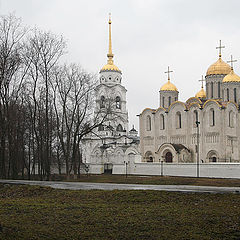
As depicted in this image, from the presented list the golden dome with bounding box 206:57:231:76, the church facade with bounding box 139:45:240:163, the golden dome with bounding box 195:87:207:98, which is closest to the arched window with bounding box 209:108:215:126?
the church facade with bounding box 139:45:240:163

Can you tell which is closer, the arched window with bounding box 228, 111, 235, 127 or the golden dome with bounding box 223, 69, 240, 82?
the arched window with bounding box 228, 111, 235, 127

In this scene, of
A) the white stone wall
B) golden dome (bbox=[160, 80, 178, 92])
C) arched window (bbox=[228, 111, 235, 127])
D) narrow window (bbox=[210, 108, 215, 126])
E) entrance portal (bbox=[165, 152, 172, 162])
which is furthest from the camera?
golden dome (bbox=[160, 80, 178, 92])

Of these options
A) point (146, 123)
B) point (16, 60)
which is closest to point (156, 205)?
point (16, 60)

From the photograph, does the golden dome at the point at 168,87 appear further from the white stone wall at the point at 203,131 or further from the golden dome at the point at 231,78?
the golden dome at the point at 231,78

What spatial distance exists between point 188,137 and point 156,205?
35.8 meters

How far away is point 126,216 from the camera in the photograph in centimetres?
1186

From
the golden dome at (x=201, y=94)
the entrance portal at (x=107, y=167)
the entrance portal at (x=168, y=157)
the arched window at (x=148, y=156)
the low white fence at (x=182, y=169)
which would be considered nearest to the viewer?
the low white fence at (x=182, y=169)

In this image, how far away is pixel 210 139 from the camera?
46469 millimetres

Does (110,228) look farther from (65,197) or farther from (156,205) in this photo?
(65,197)

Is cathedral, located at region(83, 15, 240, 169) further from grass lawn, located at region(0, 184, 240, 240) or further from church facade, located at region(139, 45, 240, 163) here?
grass lawn, located at region(0, 184, 240, 240)

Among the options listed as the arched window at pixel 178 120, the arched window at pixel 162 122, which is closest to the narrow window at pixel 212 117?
the arched window at pixel 178 120

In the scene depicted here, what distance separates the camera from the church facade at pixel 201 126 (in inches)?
1806

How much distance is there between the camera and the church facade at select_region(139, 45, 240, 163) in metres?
45.9

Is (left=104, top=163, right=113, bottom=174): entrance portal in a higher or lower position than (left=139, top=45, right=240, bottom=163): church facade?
lower
